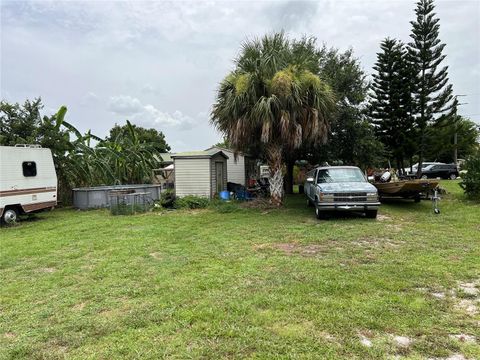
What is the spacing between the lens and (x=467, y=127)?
39.6 metres

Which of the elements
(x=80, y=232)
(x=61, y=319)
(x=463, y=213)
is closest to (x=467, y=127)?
(x=463, y=213)

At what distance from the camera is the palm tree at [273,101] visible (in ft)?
37.7

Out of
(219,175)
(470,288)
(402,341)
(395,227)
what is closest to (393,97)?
(219,175)

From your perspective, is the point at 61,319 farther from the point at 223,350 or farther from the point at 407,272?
the point at 407,272

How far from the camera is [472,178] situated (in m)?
13.5

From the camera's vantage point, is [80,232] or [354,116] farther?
[354,116]

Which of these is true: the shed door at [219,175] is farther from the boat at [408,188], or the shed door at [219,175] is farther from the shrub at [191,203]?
the boat at [408,188]

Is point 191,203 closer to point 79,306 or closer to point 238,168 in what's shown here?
point 238,168

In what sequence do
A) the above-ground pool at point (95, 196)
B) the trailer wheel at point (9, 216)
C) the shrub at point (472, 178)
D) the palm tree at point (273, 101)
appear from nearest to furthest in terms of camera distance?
the trailer wheel at point (9, 216), the palm tree at point (273, 101), the shrub at point (472, 178), the above-ground pool at point (95, 196)

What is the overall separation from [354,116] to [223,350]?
14.7m

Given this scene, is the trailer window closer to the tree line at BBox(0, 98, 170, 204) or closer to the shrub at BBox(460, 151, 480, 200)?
the tree line at BBox(0, 98, 170, 204)

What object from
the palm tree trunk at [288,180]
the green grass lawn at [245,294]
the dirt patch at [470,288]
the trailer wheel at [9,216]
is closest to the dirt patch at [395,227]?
the green grass lawn at [245,294]

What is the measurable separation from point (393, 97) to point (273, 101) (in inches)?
547

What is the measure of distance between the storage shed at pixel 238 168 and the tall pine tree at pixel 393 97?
8574 mm
